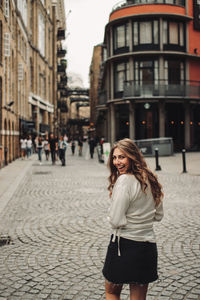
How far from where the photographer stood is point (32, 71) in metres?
43.1

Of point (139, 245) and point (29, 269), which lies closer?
point (139, 245)

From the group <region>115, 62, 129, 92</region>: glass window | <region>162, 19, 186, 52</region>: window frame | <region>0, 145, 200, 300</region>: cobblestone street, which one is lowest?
<region>0, 145, 200, 300</region>: cobblestone street

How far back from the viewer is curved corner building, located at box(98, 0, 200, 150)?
3061 cm

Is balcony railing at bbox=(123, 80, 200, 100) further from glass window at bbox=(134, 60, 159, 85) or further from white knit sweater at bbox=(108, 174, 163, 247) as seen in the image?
white knit sweater at bbox=(108, 174, 163, 247)

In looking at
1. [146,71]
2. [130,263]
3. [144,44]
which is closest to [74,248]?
[130,263]

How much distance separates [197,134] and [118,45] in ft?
36.9

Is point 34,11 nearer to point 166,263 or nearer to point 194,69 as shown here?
point 194,69

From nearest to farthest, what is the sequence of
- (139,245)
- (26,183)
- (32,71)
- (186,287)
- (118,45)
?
(139,245), (186,287), (26,183), (118,45), (32,71)

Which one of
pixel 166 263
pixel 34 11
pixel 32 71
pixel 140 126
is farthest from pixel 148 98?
pixel 166 263

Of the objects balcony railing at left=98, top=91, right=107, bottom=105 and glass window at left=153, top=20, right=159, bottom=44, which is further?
balcony railing at left=98, top=91, right=107, bottom=105

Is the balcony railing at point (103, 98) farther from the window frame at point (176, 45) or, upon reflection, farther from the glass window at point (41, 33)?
the glass window at point (41, 33)

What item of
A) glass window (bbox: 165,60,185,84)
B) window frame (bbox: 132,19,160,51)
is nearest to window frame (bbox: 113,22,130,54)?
window frame (bbox: 132,19,160,51)

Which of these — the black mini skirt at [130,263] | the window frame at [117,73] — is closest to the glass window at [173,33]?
the window frame at [117,73]

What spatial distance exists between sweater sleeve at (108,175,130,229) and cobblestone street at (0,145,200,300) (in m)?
1.52
